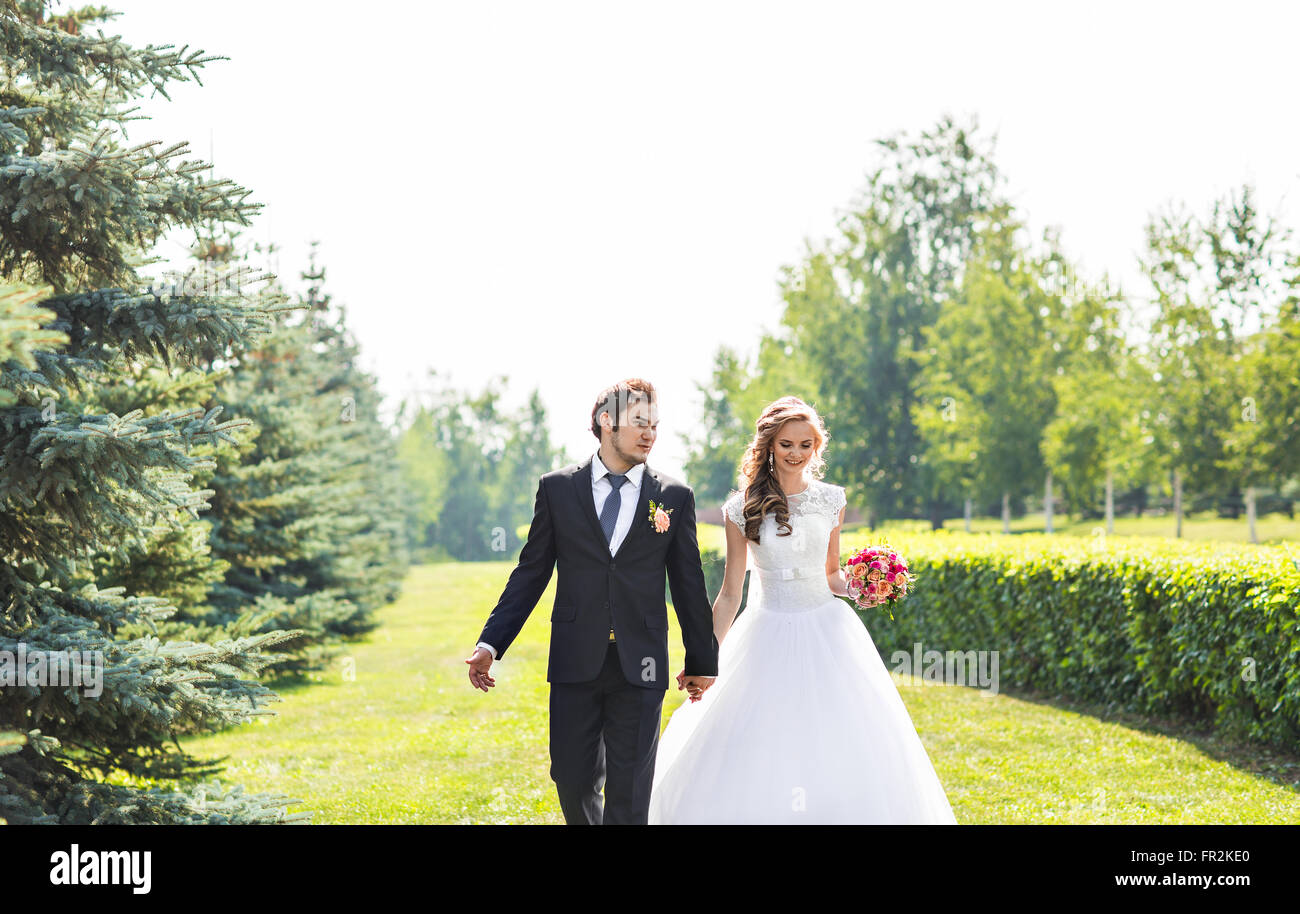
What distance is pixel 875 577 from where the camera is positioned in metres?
6.42

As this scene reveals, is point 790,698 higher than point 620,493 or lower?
lower

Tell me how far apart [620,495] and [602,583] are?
0.42 meters

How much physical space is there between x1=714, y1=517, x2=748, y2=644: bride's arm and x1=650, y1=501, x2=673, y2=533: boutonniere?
0.91 meters

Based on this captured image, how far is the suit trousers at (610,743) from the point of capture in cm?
496

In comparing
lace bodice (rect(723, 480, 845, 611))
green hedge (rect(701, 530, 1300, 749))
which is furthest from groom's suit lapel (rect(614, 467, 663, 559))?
green hedge (rect(701, 530, 1300, 749))

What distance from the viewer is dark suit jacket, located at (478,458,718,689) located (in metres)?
4.96

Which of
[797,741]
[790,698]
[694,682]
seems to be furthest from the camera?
[790,698]

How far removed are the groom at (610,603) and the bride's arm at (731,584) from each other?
0.71 meters

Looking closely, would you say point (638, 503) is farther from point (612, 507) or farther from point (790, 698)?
point (790, 698)

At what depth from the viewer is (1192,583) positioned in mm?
10180

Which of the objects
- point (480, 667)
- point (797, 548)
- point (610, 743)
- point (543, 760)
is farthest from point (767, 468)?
point (543, 760)

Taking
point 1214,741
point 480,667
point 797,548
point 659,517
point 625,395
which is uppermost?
point 625,395
